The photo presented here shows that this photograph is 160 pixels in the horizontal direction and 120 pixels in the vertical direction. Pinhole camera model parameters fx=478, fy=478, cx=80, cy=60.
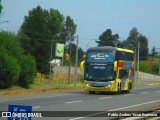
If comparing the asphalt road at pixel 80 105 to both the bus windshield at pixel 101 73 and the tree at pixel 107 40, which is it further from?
the tree at pixel 107 40

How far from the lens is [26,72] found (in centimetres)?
4991

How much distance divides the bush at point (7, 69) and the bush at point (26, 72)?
4318 millimetres

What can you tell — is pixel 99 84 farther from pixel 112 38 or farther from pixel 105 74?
pixel 112 38

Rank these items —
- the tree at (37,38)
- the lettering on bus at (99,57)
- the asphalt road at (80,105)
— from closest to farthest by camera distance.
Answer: the asphalt road at (80,105), the lettering on bus at (99,57), the tree at (37,38)

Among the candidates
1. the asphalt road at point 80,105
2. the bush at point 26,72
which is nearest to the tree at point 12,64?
the bush at point 26,72

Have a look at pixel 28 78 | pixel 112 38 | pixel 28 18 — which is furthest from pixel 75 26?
pixel 28 78

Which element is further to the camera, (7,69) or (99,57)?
(7,69)

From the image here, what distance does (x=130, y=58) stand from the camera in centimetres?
4191

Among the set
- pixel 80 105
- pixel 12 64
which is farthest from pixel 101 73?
pixel 80 105

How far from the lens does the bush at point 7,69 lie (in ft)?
147

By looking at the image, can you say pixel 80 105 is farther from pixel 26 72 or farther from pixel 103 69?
pixel 26 72

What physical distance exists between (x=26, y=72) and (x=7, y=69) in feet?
17.1

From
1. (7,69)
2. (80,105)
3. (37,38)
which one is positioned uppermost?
(37,38)

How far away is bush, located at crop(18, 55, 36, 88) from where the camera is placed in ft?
164
